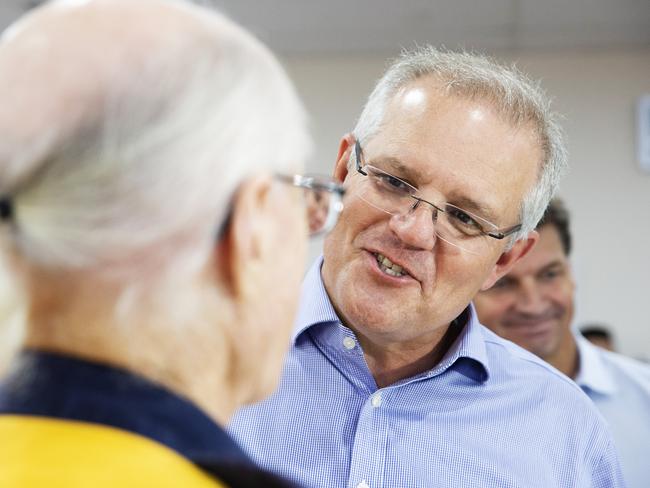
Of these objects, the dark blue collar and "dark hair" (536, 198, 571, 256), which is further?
"dark hair" (536, 198, 571, 256)

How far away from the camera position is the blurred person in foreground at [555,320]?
260 centimetres

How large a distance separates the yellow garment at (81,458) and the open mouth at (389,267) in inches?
36.2

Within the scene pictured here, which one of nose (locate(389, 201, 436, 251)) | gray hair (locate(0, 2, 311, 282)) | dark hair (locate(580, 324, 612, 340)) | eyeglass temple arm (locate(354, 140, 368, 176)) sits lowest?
dark hair (locate(580, 324, 612, 340))

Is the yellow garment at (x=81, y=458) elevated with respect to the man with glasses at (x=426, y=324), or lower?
elevated

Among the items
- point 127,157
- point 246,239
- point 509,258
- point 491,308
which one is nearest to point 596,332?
point 491,308

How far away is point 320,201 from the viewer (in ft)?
3.16

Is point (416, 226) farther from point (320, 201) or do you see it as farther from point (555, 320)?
point (555, 320)

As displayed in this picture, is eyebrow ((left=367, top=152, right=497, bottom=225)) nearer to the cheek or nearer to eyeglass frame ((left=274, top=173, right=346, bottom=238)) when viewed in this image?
eyeglass frame ((left=274, top=173, right=346, bottom=238))

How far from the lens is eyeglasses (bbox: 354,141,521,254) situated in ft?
5.32

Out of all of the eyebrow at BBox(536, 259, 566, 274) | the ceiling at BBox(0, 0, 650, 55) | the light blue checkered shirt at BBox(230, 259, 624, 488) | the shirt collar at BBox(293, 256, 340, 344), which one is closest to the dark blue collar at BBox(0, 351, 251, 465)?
the light blue checkered shirt at BBox(230, 259, 624, 488)

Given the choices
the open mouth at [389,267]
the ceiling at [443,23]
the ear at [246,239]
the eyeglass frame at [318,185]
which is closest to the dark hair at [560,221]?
the open mouth at [389,267]

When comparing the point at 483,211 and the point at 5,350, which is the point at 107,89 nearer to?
the point at 5,350

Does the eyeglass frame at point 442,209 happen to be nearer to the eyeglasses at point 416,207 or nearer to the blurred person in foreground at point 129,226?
the eyeglasses at point 416,207

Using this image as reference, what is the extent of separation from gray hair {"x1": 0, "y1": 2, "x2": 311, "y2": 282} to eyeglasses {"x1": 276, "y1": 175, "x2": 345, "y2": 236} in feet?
0.44
